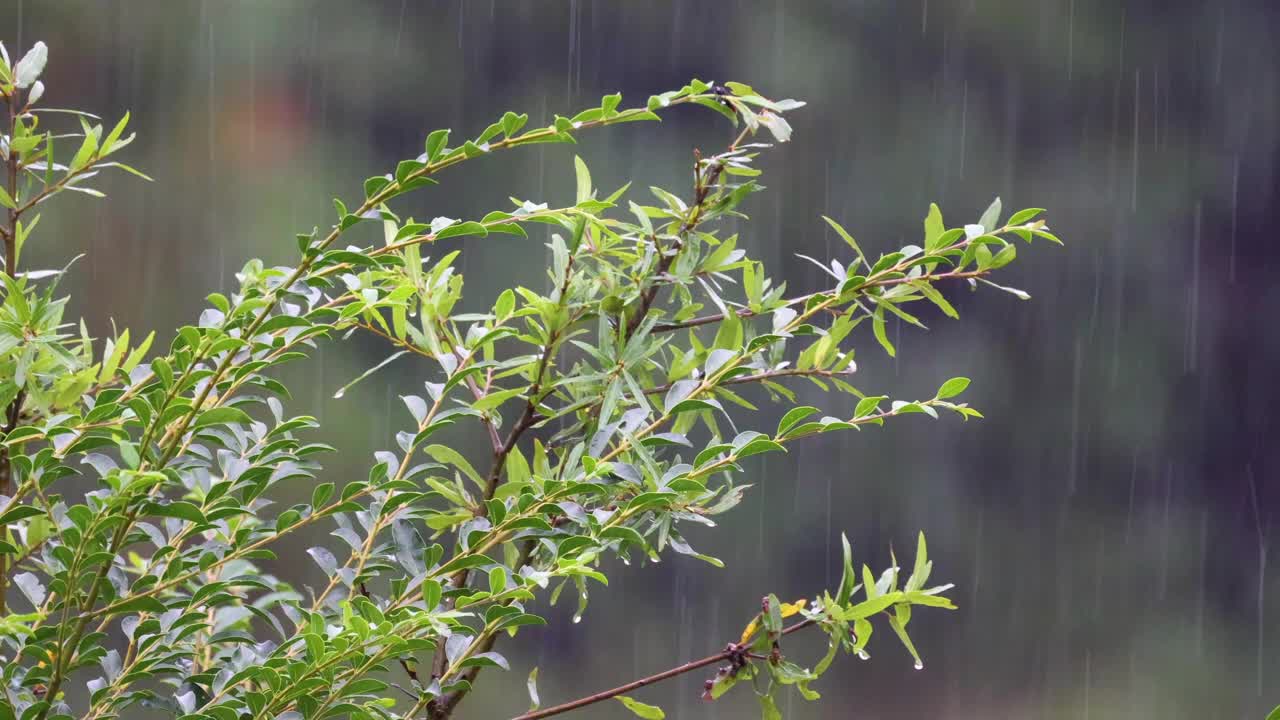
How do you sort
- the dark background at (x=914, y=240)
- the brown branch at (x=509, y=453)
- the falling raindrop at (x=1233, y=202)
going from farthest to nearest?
the falling raindrop at (x=1233, y=202) → the dark background at (x=914, y=240) → the brown branch at (x=509, y=453)

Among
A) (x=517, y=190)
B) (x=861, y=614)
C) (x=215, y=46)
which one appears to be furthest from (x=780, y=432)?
(x=215, y=46)

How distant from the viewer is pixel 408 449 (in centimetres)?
61

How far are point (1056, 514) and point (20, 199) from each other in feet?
9.77

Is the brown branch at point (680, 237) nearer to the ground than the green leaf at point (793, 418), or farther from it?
farther from it

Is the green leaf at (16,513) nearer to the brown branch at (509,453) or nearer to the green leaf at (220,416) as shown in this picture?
the green leaf at (220,416)

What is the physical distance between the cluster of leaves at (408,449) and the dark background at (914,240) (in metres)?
2.17

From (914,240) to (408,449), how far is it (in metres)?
2.70

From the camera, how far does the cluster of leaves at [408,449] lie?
0.50 m

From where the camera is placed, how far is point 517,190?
113 inches

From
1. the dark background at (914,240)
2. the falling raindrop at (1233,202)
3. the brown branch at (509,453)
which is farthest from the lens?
the falling raindrop at (1233,202)

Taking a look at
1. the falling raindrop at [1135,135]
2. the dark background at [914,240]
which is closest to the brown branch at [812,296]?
the dark background at [914,240]

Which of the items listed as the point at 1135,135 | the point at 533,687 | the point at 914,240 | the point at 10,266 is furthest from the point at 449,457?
the point at 1135,135

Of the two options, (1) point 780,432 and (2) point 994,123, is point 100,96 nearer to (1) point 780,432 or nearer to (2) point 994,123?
(2) point 994,123

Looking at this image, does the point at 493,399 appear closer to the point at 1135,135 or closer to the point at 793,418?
the point at 793,418
